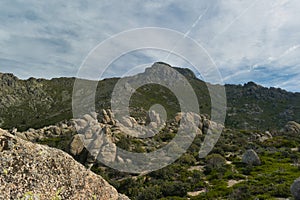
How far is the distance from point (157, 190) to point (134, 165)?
9893 mm

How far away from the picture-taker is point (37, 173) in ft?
18.1

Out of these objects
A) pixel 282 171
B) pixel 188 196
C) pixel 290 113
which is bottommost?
pixel 188 196

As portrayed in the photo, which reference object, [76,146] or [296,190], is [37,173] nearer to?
[296,190]

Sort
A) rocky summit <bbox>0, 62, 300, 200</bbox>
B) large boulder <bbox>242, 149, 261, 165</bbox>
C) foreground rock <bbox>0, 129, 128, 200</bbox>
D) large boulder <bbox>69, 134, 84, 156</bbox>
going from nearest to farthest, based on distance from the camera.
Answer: foreground rock <bbox>0, 129, 128, 200</bbox> < rocky summit <bbox>0, 62, 300, 200</bbox> < large boulder <bbox>69, 134, 84, 156</bbox> < large boulder <bbox>242, 149, 261, 165</bbox>

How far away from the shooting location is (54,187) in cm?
574

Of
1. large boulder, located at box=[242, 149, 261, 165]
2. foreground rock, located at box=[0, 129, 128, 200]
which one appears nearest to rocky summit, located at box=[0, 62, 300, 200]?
foreground rock, located at box=[0, 129, 128, 200]

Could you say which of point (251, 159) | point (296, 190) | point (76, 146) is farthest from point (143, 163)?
point (296, 190)

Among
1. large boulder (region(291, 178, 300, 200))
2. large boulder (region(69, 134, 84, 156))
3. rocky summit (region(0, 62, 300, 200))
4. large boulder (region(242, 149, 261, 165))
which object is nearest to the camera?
rocky summit (region(0, 62, 300, 200))

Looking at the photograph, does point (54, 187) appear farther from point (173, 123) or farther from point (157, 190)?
point (173, 123)

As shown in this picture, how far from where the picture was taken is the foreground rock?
16.7 ft

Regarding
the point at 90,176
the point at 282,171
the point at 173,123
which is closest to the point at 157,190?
the point at 282,171

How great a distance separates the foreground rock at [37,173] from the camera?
510 cm

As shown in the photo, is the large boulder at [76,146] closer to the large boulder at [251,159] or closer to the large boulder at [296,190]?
the large boulder at [251,159]

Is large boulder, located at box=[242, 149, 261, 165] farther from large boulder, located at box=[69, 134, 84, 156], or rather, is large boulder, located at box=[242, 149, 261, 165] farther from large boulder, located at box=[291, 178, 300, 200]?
large boulder, located at box=[69, 134, 84, 156]
